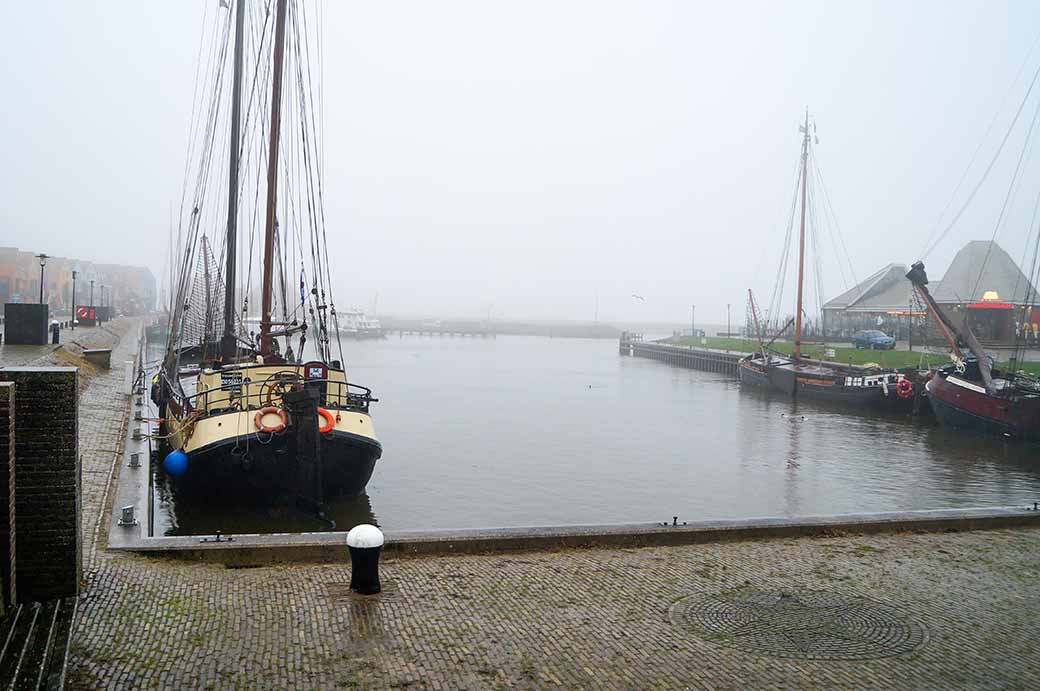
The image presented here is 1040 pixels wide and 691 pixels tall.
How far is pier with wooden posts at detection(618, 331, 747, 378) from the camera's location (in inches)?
2908

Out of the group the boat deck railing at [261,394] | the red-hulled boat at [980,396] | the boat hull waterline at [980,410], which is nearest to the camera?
the boat deck railing at [261,394]

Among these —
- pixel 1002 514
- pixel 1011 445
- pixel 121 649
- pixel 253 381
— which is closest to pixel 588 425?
pixel 1011 445

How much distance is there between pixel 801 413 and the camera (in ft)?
138

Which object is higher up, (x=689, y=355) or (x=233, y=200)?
(x=233, y=200)

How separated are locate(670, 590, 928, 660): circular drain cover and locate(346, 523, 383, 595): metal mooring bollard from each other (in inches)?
116

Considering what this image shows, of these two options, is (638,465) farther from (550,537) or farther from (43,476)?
(43,476)

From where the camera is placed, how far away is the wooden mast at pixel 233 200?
24672 millimetres

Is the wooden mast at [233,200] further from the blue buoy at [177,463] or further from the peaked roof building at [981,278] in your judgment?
the peaked roof building at [981,278]

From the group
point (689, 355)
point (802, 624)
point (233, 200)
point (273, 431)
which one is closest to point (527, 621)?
point (802, 624)

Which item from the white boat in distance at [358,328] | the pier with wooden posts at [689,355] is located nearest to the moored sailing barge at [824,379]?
the pier with wooden posts at [689,355]

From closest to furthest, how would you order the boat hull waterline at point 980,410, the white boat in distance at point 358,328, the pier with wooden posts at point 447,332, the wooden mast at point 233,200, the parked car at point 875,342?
the wooden mast at point 233,200, the boat hull waterline at point 980,410, the parked car at point 875,342, the white boat in distance at point 358,328, the pier with wooden posts at point 447,332

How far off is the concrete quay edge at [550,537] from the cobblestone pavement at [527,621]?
0.28m

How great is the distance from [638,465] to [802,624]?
1725cm

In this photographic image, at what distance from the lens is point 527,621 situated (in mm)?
8008
